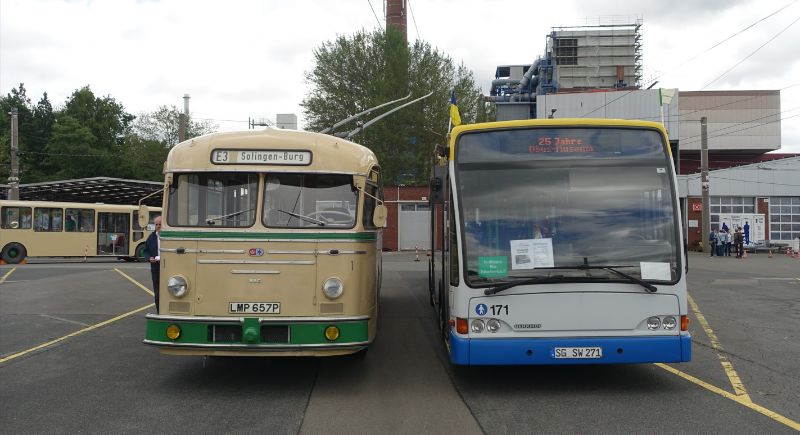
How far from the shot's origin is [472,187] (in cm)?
650

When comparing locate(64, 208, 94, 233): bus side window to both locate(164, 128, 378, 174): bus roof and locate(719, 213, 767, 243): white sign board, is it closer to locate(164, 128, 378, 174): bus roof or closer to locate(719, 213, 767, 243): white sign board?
locate(164, 128, 378, 174): bus roof

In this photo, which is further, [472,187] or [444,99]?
[444,99]

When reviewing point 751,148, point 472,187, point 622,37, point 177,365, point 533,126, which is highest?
point 622,37

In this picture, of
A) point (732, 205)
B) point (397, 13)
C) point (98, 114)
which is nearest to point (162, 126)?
point (98, 114)

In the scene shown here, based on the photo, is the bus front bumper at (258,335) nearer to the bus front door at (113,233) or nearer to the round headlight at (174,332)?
the round headlight at (174,332)

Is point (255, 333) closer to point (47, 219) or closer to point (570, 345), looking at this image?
point (570, 345)

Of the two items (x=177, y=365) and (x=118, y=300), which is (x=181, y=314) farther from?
(x=118, y=300)

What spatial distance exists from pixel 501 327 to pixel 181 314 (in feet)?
10.6

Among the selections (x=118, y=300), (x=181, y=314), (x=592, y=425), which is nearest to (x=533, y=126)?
(x=592, y=425)

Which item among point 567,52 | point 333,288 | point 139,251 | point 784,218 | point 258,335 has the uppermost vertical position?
point 567,52

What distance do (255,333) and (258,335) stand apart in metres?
0.04

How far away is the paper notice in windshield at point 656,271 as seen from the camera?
6.23 metres

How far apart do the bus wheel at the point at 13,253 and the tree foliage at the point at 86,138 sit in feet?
108

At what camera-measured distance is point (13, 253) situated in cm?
2731
